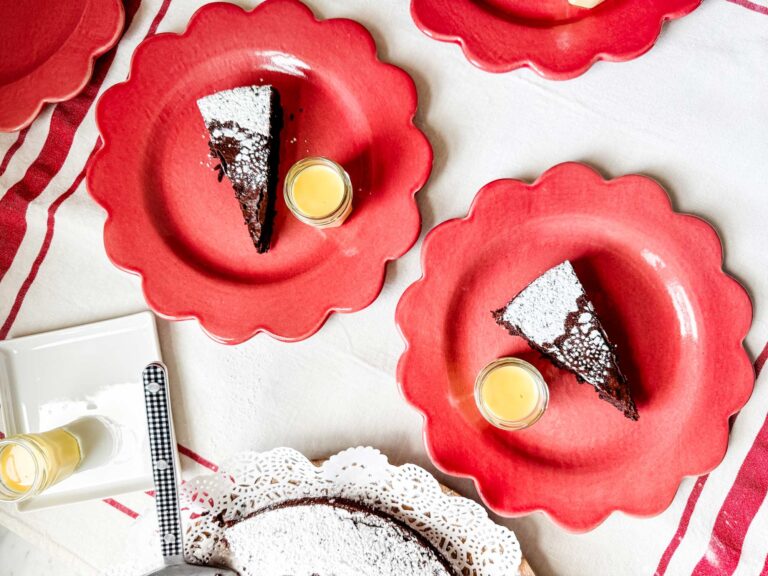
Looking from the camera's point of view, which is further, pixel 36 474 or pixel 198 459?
pixel 198 459

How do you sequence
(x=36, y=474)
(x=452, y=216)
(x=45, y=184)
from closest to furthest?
(x=36, y=474), (x=452, y=216), (x=45, y=184)

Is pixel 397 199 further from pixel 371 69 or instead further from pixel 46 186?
pixel 46 186

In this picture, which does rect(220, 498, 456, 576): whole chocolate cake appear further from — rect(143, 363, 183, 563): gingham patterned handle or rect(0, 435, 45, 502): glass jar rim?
rect(0, 435, 45, 502): glass jar rim

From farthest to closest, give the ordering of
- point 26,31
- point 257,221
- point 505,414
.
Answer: point 26,31
point 257,221
point 505,414

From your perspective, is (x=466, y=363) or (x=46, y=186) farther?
(x=46, y=186)

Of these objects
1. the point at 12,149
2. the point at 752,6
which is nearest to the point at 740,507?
the point at 752,6

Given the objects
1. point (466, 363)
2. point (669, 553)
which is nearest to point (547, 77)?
point (466, 363)

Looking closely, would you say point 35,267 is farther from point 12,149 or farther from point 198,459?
point 198,459
